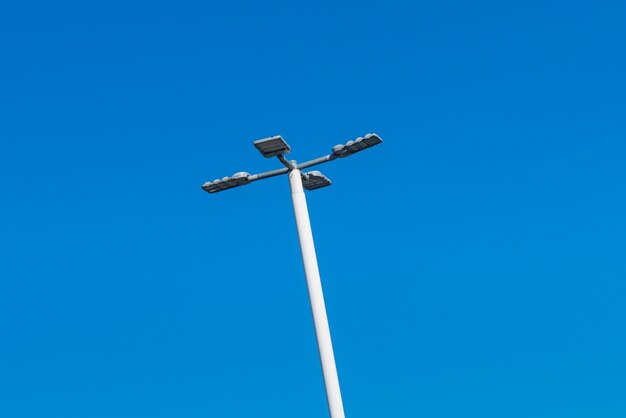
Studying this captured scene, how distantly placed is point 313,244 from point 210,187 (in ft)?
9.06

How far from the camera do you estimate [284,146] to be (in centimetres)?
1759

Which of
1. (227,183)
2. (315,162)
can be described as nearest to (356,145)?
(315,162)

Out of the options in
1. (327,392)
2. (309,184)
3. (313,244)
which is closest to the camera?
(327,392)

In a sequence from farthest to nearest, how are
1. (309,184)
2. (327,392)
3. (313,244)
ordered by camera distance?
(309,184), (313,244), (327,392)

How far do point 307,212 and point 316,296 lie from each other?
1843 mm

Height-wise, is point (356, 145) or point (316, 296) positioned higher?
point (356, 145)

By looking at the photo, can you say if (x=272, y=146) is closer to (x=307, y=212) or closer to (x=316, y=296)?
(x=307, y=212)

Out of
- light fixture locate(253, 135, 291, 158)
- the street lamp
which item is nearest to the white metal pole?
the street lamp

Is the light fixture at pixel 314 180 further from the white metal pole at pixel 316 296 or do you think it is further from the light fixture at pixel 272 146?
the light fixture at pixel 272 146

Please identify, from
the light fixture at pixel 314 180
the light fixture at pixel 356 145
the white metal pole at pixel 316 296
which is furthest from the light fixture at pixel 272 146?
the light fixture at pixel 314 180

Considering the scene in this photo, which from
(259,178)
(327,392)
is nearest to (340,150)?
(259,178)

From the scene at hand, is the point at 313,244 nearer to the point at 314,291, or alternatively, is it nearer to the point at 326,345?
the point at 314,291

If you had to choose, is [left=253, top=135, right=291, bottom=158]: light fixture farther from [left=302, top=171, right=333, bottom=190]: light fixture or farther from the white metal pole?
[left=302, top=171, right=333, bottom=190]: light fixture

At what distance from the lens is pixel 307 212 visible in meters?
18.1
